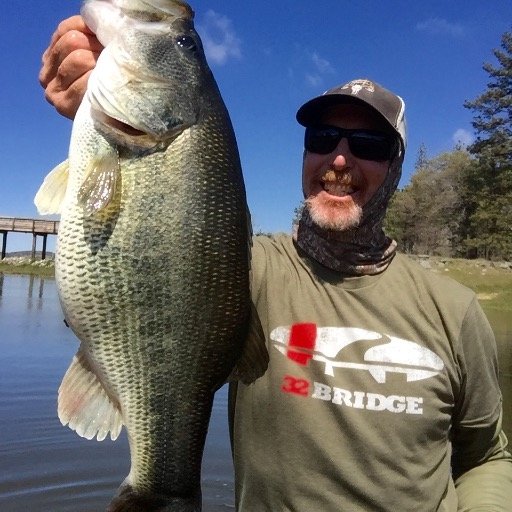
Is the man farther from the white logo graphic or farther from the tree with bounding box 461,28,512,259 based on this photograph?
the tree with bounding box 461,28,512,259

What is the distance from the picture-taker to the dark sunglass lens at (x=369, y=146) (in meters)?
3.02

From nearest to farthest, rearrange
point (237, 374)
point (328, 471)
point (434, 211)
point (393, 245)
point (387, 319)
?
point (237, 374), point (328, 471), point (387, 319), point (393, 245), point (434, 211)

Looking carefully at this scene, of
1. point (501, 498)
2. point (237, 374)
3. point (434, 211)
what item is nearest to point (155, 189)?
point (237, 374)

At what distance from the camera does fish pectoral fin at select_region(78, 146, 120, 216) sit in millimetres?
2111

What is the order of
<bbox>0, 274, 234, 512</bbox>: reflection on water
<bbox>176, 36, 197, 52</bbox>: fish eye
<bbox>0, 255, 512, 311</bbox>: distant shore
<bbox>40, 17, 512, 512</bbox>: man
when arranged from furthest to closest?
<bbox>0, 255, 512, 311</bbox>: distant shore, <bbox>0, 274, 234, 512</bbox>: reflection on water, <bbox>40, 17, 512, 512</bbox>: man, <bbox>176, 36, 197, 52</bbox>: fish eye

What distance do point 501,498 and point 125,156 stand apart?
7.50ft

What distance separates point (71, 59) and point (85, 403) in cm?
125

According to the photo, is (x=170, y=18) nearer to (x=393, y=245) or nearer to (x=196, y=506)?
(x=393, y=245)

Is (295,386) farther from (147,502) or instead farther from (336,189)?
(336,189)

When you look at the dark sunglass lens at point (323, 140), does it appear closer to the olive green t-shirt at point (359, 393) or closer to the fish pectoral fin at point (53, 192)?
the olive green t-shirt at point (359, 393)

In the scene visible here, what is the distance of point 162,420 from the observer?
2.21 meters

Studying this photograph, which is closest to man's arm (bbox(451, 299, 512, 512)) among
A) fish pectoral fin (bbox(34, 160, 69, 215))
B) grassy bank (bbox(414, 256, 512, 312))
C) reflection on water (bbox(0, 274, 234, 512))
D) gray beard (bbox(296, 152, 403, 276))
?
gray beard (bbox(296, 152, 403, 276))

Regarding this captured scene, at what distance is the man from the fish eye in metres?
0.32

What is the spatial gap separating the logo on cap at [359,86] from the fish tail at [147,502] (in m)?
1.95
